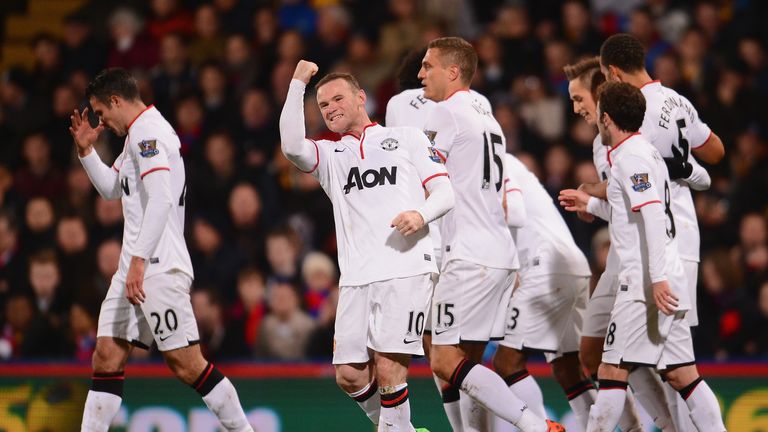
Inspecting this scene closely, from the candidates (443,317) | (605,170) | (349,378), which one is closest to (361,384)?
(349,378)

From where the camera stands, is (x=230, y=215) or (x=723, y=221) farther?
(x=230, y=215)

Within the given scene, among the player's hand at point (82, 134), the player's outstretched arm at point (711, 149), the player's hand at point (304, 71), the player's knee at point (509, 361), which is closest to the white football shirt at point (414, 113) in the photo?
the player's knee at point (509, 361)

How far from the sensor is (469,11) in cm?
1445

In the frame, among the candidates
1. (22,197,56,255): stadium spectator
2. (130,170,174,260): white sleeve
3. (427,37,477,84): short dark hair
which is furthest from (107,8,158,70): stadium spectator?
(427,37,477,84): short dark hair

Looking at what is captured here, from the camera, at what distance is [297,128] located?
6.50m

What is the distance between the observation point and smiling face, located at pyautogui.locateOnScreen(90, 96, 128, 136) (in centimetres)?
734

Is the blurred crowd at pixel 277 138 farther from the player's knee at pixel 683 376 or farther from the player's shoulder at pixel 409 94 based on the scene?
the player's shoulder at pixel 409 94

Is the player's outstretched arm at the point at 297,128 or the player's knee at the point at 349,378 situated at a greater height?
the player's outstretched arm at the point at 297,128

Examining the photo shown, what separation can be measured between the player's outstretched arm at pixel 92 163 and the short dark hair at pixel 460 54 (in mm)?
2216

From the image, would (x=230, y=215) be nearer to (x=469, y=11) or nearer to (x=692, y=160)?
(x=469, y=11)

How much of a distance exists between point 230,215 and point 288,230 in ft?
3.35

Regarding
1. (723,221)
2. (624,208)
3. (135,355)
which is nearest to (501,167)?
(624,208)

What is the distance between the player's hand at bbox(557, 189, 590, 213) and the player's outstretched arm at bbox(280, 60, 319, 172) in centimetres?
165

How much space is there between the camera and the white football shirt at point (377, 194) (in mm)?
6531
